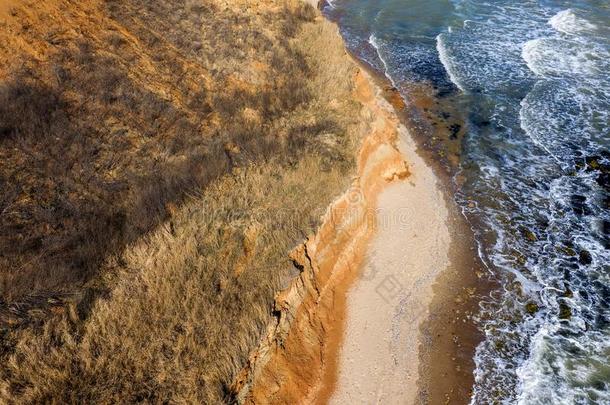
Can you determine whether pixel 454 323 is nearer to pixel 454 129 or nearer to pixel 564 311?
pixel 564 311

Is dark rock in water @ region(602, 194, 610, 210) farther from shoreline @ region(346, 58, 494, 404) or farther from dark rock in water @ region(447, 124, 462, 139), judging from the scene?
dark rock in water @ region(447, 124, 462, 139)

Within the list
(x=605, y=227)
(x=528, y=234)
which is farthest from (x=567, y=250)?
(x=605, y=227)

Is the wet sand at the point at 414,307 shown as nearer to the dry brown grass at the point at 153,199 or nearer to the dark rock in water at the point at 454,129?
the dry brown grass at the point at 153,199

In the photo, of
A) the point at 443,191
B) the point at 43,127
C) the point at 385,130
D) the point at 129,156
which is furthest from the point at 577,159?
the point at 43,127

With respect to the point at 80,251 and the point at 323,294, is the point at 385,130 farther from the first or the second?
the point at 80,251

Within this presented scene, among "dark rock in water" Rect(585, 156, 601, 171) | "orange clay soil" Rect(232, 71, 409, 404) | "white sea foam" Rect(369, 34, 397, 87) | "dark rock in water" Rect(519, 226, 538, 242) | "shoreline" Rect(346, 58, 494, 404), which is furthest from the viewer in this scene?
"white sea foam" Rect(369, 34, 397, 87)

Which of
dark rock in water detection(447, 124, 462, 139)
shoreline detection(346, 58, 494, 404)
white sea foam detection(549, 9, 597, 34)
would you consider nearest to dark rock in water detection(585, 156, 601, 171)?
dark rock in water detection(447, 124, 462, 139)

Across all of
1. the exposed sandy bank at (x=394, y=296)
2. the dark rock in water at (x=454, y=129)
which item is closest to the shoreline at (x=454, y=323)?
the exposed sandy bank at (x=394, y=296)
